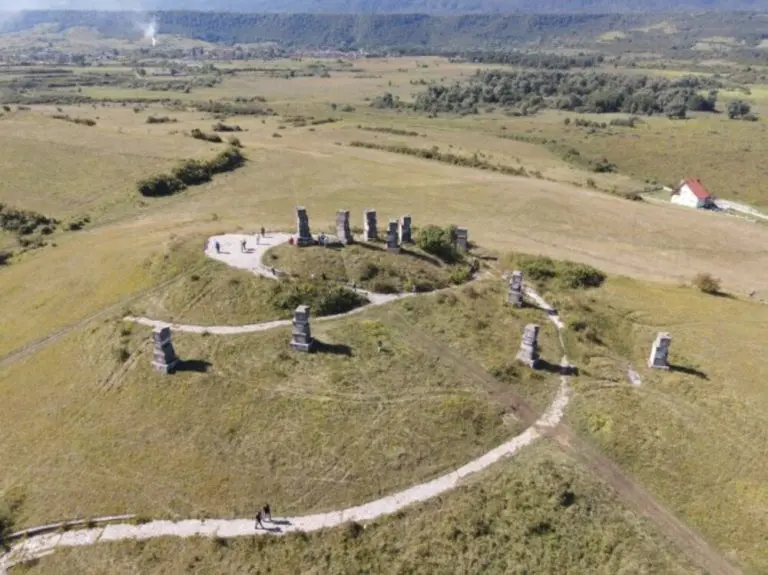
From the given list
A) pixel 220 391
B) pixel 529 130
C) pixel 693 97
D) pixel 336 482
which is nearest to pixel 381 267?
pixel 220 391

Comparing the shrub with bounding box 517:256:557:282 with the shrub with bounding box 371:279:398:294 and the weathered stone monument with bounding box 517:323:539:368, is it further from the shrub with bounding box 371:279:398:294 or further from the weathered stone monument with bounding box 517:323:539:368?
the weathered stone monument with bounding box 517:323:539:368

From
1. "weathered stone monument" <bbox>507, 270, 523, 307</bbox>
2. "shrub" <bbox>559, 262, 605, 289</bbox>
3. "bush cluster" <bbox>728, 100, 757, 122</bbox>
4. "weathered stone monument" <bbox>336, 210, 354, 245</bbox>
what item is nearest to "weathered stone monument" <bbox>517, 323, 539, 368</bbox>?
"weathered stone monument" <bbox>507, 270, 523, 307</bbox>

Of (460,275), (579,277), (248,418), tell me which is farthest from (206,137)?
(248,418)

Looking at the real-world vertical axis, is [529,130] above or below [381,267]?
below

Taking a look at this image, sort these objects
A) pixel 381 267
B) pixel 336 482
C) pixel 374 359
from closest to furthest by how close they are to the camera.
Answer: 1. pixel 336 482
2. pixel 374 359
3. pixel 381 267

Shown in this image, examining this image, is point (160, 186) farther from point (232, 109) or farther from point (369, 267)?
point (232, 109)

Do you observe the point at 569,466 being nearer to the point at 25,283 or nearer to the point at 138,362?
the point at 138,362
